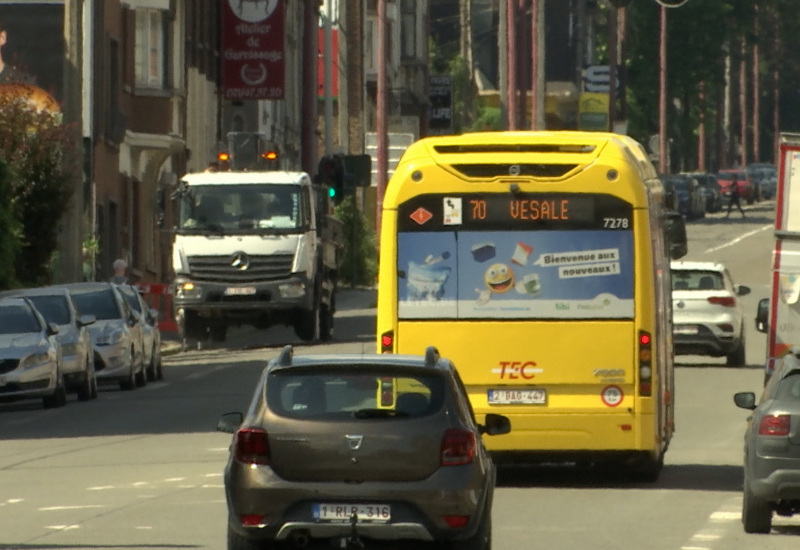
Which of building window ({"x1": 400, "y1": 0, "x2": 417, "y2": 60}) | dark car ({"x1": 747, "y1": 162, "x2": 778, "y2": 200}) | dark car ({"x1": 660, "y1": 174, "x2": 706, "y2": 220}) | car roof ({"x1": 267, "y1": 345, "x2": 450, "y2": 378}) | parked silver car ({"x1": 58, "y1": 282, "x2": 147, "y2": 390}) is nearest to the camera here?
car roof ({"x1": 267, "y1": 345, "x2": 450, "y2": 378})

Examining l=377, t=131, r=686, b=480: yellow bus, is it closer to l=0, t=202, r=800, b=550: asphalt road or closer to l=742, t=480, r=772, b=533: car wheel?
l=0, t=202, r=800, b=550: asphalt road

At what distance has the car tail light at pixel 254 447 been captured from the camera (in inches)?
522

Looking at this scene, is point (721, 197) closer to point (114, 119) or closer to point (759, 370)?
point (114, 119)

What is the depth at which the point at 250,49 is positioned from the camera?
200ft

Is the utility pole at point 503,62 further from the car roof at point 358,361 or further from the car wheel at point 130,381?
the car roof at point 358,361

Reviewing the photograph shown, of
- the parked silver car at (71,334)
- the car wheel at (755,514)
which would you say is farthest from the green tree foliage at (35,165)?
the car wheel at (755,514)

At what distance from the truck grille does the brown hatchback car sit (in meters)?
27.7

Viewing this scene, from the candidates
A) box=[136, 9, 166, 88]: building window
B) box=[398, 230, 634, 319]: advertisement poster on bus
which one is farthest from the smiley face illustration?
box=[136, 9, 166, 88]: building window

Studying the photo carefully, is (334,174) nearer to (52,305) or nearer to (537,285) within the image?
(52,305)

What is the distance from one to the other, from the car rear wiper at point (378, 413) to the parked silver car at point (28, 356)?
694 inches

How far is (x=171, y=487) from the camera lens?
20203 millimetres

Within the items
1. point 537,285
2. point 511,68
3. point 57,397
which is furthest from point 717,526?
point 511,68

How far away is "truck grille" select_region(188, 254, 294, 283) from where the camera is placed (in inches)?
1618

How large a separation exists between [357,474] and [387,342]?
6.67 meters
